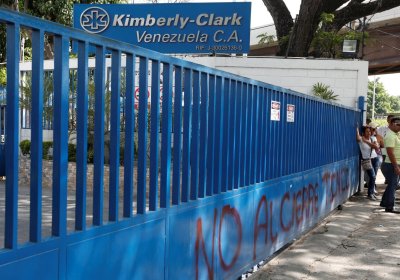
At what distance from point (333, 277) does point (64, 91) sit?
3.96 metres

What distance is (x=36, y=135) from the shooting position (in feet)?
8.46

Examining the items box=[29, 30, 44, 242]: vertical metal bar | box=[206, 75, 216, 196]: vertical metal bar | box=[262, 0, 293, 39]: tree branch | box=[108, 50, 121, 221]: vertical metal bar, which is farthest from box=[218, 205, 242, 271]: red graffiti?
box=[262, 0, 293, 39]: tree branch

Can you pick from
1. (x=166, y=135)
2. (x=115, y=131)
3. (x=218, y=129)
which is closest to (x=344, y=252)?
(x=218, y=129)

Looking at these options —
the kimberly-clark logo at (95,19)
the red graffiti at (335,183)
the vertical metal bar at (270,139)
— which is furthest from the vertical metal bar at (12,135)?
the kimberly-clark logo at (95,19)

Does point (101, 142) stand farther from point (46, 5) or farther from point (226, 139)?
point (46, 5)

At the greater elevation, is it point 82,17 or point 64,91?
point 82,17

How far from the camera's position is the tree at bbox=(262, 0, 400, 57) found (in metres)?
16.4

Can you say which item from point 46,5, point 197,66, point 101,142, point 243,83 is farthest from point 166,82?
point 46,5

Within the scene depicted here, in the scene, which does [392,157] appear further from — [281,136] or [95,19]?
[95,19]

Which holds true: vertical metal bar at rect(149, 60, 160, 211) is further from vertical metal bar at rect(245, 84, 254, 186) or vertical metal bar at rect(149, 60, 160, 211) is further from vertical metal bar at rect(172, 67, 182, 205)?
vertical metal bar at rect(245, 84, 254, 186)

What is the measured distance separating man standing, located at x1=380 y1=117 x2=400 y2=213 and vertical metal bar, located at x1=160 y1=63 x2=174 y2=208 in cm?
654

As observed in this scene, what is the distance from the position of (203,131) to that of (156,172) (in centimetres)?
79

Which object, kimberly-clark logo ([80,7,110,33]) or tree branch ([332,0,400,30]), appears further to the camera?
tree branch ([332,0,400,30])

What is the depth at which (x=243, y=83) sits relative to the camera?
5.12 meters
